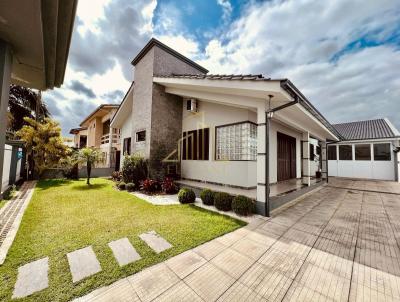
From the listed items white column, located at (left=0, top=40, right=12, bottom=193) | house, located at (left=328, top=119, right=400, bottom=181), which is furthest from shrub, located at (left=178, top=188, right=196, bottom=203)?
house, located at (left=328, top=119, right=400, bottom=181)

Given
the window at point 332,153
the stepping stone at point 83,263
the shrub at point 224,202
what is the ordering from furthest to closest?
the window at point 332,153, the shrub at point 224,202, the stepping stone at point 83,263

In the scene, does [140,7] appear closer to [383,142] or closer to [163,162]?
[163,162]

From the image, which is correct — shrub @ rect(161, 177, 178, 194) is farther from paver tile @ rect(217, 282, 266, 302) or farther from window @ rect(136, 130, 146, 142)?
paver tile @ rect(217, 282, 266, 302)

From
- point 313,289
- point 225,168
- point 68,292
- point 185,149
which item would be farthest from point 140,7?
point 313,289

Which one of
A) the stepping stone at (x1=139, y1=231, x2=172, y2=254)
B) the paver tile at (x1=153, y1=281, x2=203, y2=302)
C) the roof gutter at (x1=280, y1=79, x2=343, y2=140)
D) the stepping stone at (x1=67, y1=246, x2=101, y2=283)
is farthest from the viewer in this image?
the roof gutter at (x1=280, y1=79, x2=343, y2=140)

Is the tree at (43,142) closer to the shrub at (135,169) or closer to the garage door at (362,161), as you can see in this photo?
the shrub at (135,169)

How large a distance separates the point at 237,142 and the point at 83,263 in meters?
6.59

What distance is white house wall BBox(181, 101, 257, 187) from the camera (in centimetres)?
756

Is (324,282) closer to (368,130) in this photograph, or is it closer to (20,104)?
(368,130)

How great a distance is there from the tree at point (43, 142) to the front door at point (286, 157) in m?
14.8

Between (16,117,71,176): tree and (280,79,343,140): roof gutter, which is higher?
(280,79,343,140): roof gutter

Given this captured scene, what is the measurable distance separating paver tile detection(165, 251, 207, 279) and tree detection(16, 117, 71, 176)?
518 inches

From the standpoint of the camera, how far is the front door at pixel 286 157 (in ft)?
33.9

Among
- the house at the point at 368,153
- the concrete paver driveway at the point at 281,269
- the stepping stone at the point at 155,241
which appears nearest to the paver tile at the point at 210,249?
the concrete paver driveway at the point at 281,269
